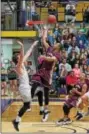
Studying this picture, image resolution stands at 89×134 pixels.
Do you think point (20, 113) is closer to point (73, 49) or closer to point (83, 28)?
point (73, 49)

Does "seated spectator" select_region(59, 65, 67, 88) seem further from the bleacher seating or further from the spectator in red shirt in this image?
the bleacher seating

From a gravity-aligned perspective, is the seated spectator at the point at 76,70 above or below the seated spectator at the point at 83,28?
below

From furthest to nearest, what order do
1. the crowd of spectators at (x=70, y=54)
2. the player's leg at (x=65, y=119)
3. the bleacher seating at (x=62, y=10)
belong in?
the bleacher seating at (x=62, y=10), the crowd of spectators at (x=70, y=54), the player's leg at (x=65, y=119)

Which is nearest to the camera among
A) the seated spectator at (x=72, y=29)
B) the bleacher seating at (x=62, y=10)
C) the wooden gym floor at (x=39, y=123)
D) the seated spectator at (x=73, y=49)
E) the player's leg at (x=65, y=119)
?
the wooden gym floor at (x=39, y=123)

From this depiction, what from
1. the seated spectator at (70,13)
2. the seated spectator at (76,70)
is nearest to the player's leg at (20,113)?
the seated spectator at (76,70)

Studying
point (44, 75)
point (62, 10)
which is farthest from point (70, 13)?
point (44, 75)

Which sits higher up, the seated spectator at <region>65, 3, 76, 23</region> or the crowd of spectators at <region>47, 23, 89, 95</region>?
the seated spectator at <region>65, 3, 76, 23</region>

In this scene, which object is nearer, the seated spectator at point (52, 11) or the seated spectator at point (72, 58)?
the seated spectator at point (72, 58)

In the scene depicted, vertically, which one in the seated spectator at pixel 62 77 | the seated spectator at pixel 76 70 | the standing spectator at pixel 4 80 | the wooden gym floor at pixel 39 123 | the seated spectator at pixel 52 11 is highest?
the seated spectator at pixel 52 11

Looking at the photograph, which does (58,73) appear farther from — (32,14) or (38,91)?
(38,91)

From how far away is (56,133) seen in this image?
10008 millimetres

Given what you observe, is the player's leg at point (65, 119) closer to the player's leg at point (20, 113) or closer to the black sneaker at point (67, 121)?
the black sneaker at point (67, 121)

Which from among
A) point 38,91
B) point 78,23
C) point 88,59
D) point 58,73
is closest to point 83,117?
point 38,91

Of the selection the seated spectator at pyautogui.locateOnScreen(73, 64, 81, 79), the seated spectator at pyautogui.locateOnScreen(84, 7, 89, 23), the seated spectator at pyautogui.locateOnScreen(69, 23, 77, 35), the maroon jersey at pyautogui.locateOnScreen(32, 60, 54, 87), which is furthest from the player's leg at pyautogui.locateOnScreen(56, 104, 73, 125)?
the seated spectator at pyautogui.locateOnScreen(84, 7, 89, 23)
